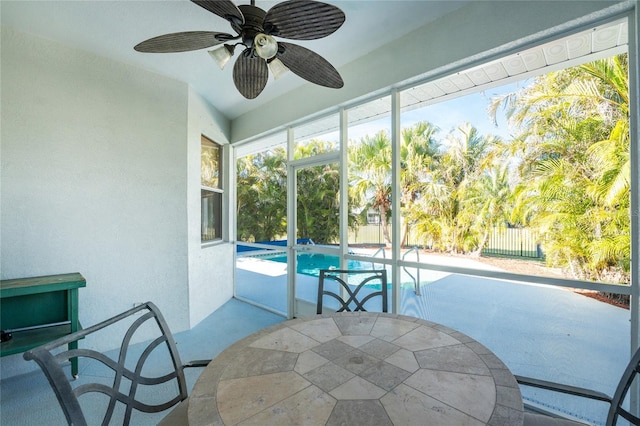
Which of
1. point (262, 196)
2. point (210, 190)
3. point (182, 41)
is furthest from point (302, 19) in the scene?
point (210, 190)

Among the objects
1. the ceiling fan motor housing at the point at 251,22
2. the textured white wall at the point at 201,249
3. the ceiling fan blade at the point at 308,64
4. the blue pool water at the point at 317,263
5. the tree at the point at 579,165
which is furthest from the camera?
the textured white wall at the point at 201,249

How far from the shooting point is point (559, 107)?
2.04 meters

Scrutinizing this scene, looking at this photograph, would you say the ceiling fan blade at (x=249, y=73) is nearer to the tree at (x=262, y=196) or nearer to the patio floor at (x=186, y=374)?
the tree at (x=262, y=196)

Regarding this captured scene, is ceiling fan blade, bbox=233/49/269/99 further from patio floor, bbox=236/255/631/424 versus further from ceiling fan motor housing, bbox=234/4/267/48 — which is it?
patio floor, bbox=236/255/631/424

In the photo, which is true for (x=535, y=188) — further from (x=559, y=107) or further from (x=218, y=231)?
(x=218, y=231)

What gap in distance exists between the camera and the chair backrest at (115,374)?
2.93 feet

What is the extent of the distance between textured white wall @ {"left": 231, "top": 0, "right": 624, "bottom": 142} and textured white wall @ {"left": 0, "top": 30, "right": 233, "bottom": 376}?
1.77 m

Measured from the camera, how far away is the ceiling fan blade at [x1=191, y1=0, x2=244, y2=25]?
121cm

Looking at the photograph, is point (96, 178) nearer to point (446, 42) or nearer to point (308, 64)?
point (308, 64)

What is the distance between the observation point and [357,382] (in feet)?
3.51

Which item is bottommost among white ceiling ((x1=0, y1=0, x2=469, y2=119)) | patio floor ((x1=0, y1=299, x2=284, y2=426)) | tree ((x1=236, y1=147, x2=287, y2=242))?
patio floor ((x1=0, y1=299, x2=284, y2=426))

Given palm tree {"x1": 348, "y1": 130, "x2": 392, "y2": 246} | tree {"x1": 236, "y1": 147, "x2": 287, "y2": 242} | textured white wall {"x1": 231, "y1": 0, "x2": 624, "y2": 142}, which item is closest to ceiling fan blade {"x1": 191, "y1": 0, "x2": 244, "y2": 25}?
textured white wall {"x1": 231, "y1": 0, "x2": 624, "y2": 142}

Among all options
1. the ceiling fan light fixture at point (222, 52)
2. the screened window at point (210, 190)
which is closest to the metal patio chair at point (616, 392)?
the ceiling fan light fixture at point (222, 52)

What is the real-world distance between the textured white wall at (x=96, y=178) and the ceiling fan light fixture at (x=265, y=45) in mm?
2405
